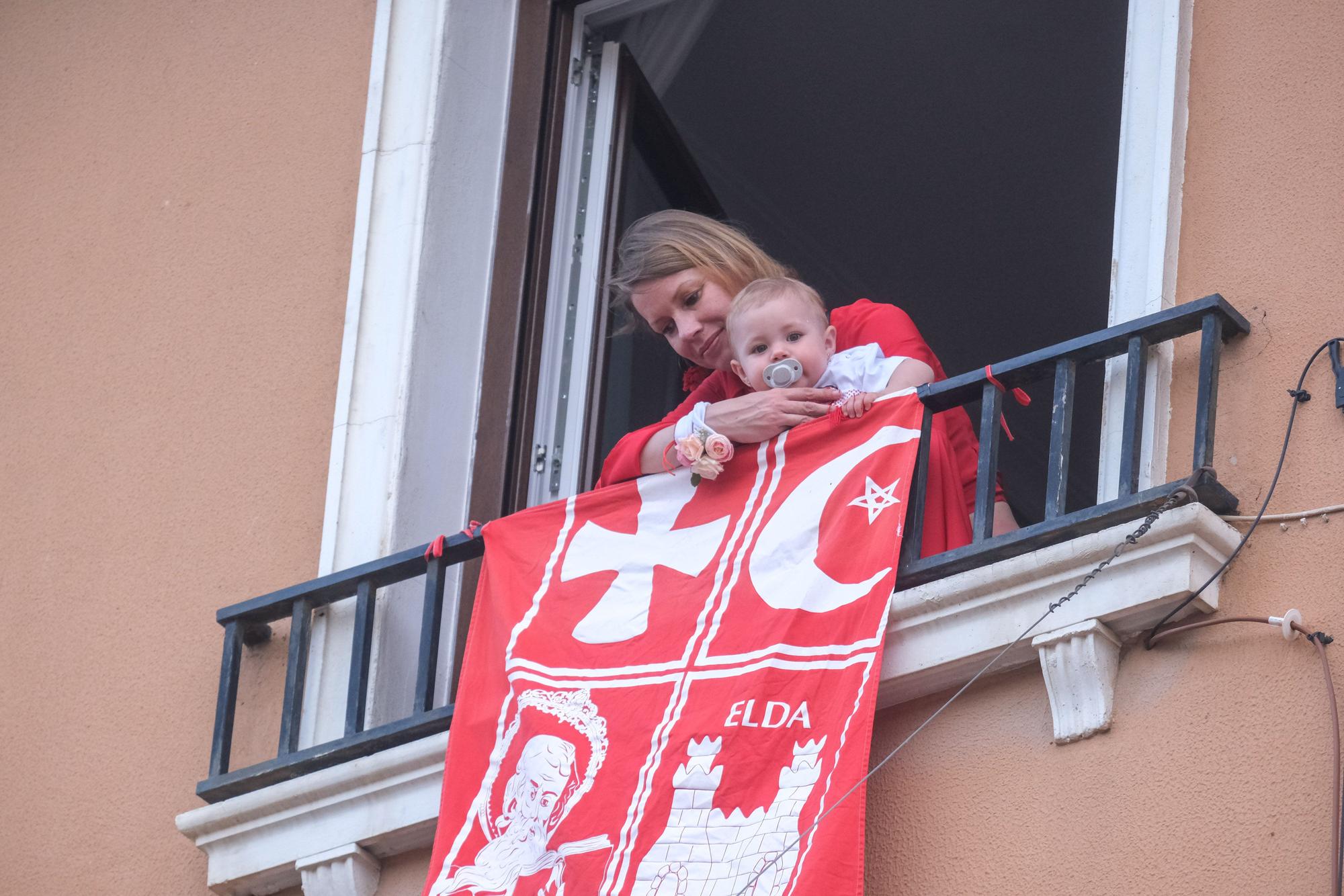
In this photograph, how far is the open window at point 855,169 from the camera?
5.30 meters

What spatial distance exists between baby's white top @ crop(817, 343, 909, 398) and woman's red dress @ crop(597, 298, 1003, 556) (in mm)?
62

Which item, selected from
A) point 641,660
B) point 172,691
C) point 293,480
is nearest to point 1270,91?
point 641,660

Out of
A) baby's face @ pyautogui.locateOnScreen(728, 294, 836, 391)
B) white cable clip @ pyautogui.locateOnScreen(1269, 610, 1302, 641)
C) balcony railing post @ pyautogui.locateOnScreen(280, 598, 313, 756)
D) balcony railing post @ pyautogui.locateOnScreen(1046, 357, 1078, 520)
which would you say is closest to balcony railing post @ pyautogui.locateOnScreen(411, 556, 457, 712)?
balcony railing post @ pyautogui.locateOnScreen(280, 598, 313, 756)

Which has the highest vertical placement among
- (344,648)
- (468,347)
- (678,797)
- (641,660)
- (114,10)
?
(114,10)

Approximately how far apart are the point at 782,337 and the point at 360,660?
3.74ft

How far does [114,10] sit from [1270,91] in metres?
3.34

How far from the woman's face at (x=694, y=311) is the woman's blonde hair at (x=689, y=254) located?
17 mm

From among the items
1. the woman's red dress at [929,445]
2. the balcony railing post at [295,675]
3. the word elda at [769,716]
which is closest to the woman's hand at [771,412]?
the woman's red dress at [929,445]

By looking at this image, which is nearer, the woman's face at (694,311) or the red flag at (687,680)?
the red flag at (687,680)

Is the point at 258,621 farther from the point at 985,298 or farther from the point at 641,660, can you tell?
the point at 985,298

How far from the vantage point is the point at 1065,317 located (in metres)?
7.51

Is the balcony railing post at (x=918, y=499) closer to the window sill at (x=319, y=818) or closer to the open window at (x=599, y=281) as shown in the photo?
the window sill at (x=319, y=818)

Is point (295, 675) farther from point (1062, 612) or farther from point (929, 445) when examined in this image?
point (1062, 612)

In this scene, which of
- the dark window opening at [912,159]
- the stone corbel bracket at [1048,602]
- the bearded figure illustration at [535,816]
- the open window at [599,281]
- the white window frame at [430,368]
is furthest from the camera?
the dark window opening at [912,159]
